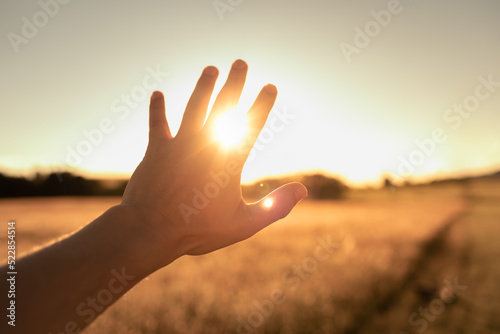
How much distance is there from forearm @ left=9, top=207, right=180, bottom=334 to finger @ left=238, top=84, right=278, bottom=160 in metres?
0.73

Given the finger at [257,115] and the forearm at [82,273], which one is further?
the finger at [257,115]

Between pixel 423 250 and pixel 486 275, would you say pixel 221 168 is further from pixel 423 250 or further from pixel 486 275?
pixel 423 250

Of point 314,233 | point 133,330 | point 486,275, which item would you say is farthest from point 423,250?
point 133,330

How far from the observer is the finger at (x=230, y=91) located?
2117 mm

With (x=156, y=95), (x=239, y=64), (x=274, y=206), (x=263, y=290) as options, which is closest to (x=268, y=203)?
(x=274, y=206)

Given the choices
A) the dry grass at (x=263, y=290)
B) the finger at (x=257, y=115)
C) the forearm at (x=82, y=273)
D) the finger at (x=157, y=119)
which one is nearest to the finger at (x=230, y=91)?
the finger at (x=257, y=115)

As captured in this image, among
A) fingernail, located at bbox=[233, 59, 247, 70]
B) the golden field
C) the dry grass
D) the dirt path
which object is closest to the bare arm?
fingernail, located at bbox=[233, 59, 247, 70]

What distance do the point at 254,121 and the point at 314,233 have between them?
15526 mm

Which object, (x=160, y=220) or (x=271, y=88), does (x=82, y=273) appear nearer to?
(x=160, y=220)

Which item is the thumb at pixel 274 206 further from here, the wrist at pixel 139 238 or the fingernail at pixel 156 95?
the fingernail at pixel 156 95

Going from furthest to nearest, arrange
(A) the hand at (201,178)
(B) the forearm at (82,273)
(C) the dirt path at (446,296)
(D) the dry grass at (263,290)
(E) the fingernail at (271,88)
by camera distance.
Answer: (C) the dirt path at (446,296), (D) the dry grass at (263,290), (E) the fingernail at (271,88), (A) the hand at (201,178), (B) the forearm at (82,273)

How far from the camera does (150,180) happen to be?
2016 mm

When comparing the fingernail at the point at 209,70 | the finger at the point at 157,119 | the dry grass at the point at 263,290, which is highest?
the fingernail at the point at 209,70

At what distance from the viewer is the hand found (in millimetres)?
1969
